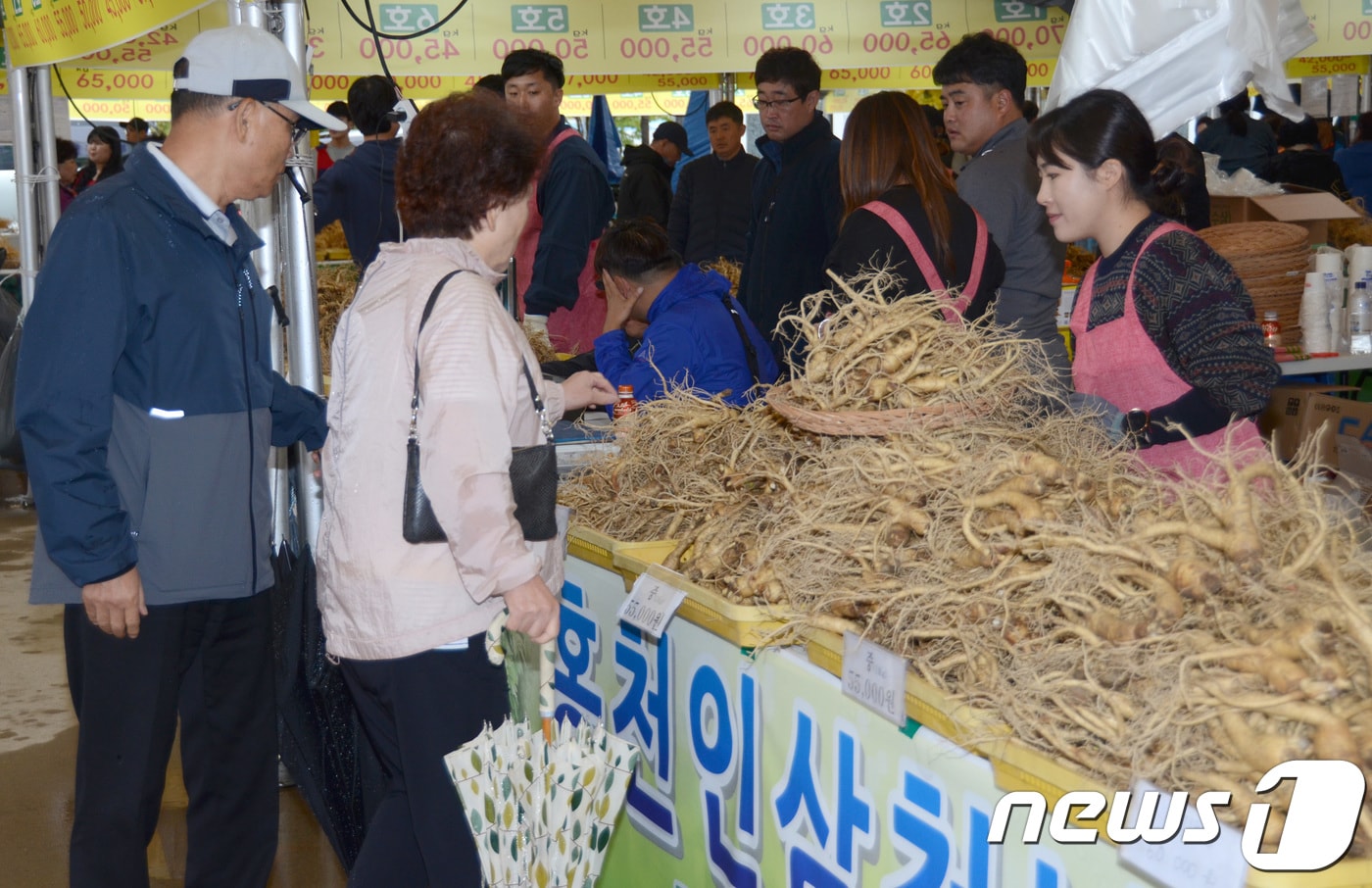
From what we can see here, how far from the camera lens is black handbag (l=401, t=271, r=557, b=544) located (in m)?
2.03

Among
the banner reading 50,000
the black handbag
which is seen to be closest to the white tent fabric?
the black handbag

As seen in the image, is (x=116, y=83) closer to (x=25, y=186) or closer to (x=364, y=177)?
(x=25, y=186)

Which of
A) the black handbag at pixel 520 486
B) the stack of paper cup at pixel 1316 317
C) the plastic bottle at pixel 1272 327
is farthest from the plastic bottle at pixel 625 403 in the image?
the stack of paper cup at pixel 1316 317

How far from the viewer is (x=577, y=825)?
6.60ft

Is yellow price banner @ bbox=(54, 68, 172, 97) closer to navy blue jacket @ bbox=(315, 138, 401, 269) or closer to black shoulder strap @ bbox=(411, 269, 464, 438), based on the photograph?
navy blue jacket @ bbox=(315, 138, 401, 269)

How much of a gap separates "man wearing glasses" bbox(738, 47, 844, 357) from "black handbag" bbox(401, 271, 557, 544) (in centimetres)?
202

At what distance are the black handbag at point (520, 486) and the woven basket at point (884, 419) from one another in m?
0.43

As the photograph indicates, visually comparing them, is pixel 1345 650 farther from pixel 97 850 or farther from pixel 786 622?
pixel 97 850

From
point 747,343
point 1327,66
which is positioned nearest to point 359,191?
point 747,343

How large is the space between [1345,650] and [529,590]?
114 cm

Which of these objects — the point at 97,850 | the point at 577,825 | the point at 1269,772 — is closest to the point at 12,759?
the point at 97,850

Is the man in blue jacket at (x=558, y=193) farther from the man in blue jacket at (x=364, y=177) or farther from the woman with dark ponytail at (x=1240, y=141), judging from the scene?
the woman with dark ponytail at (x=1240, y=141)

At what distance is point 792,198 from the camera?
163 inches

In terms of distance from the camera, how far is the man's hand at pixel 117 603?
2154 mm
